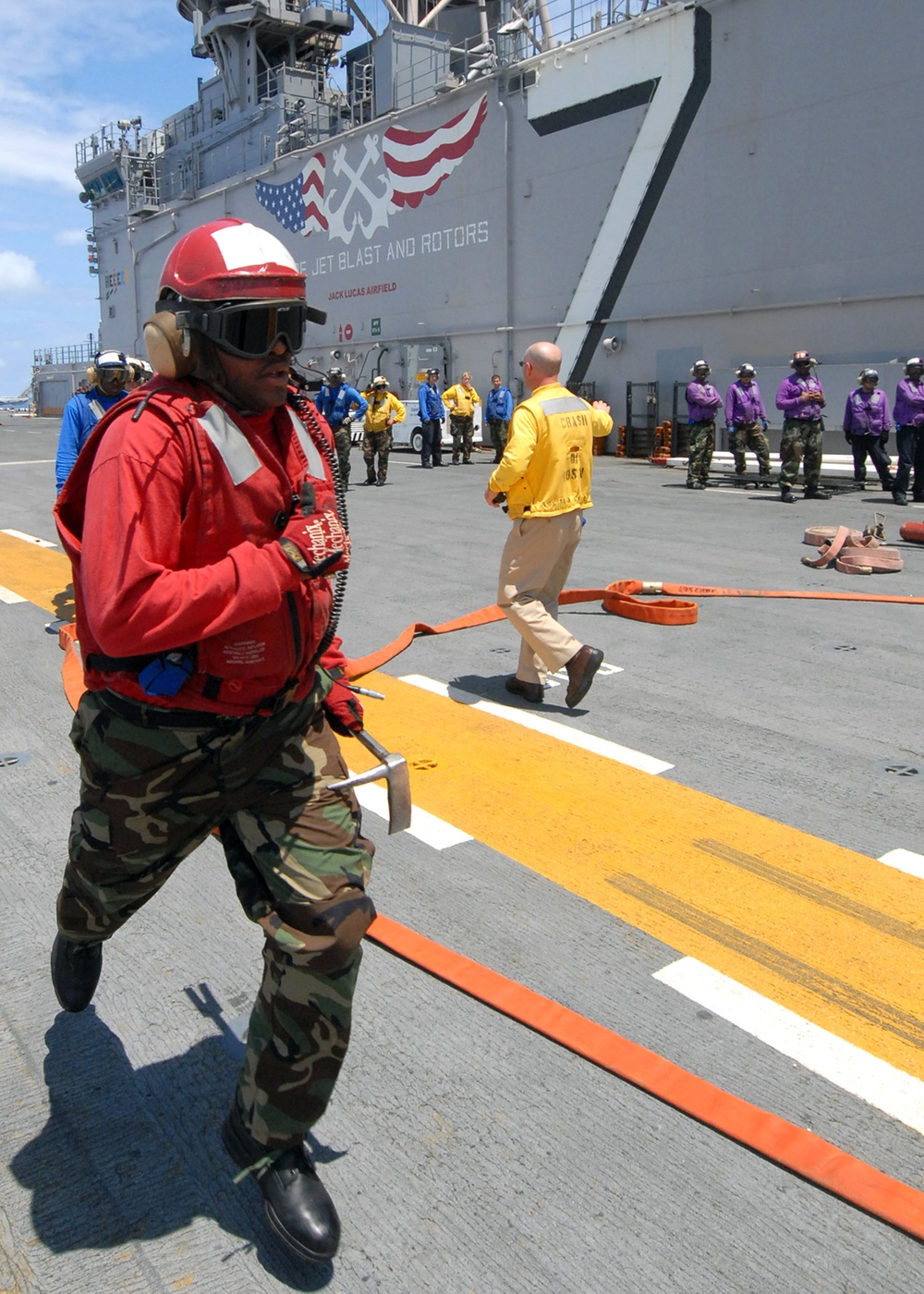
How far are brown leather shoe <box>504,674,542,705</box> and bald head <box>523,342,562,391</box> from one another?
5.40 feet

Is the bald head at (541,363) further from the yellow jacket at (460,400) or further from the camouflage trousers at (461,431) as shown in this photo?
the camouflage trousers at (461,431)

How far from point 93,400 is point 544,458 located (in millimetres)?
3423

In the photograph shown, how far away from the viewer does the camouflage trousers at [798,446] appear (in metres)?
15.2

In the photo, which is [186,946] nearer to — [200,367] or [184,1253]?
[184,1253]

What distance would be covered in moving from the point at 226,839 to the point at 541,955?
51.1 inches

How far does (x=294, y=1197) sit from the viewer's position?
2.02 metres

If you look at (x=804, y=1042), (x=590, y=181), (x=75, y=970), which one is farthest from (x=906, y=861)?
(x=590, y=181)


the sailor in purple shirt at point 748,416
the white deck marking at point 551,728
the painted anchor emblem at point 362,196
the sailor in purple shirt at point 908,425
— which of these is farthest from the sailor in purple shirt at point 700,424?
the painted anchor emblem at point 362,196

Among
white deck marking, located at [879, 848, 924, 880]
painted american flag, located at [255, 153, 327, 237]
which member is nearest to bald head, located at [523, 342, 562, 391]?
white deck marking, located at [879, 848, 924, 880]

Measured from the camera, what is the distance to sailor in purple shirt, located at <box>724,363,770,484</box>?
16.4m

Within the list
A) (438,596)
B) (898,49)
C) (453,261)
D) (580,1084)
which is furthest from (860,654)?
(453,261)

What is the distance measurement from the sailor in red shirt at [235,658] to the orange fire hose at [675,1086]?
2.89 ft

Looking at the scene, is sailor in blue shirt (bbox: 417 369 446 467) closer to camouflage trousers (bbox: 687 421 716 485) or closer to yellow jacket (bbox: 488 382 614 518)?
camouflage trousers (bbox: 687 421 716 485)

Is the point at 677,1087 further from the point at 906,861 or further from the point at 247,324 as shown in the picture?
the point at 247,324
